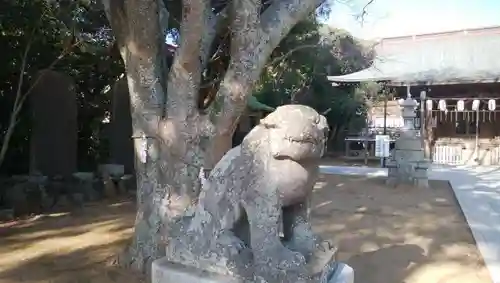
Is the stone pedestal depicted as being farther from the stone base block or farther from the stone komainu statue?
the stone komainu statue

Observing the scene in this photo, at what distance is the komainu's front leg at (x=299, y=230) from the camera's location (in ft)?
8.20

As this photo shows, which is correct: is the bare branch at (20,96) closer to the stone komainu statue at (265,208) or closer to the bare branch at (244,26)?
the bare branch at (244,26)

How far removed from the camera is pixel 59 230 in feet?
19.8

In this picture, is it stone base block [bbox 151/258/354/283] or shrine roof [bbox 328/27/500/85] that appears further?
shrine roof [bbox 328/27/500/85]

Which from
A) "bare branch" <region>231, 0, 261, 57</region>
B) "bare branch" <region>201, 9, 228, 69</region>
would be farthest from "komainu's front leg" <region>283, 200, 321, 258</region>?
"bare branch" <region>201, 9, 228, 69</region>

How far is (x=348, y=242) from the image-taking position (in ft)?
17.7

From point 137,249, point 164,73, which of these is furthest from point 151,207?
point 164,73

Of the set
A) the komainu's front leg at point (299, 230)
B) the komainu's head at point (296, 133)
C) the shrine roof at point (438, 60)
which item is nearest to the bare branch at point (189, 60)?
the komainu's head at point (296, 133)

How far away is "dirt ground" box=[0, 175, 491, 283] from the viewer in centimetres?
427

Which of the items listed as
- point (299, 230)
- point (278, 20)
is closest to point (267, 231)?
point (299, 230)

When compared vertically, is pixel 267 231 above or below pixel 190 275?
above

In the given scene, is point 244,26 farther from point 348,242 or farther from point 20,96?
point 20,96

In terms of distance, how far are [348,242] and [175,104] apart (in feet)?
8.69

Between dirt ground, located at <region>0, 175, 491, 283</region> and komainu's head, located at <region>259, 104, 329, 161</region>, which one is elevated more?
komainu's head, located at <region>259, 104, 329, 161</region>
